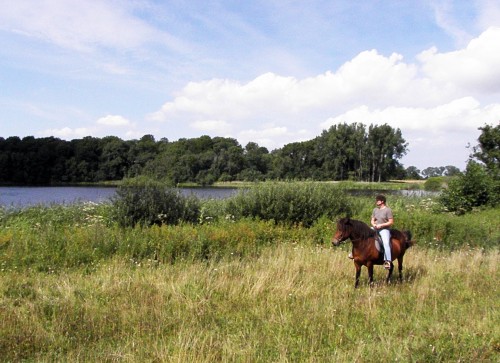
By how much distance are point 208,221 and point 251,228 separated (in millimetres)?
3327

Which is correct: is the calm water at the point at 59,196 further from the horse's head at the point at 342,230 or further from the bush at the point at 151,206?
the horse's head at the point at 342,230

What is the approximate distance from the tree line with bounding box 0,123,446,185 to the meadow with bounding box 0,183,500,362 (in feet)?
269

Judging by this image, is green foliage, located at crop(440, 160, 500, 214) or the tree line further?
the tree line

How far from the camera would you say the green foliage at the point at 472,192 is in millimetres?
21250

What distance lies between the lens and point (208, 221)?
1556 centimetres

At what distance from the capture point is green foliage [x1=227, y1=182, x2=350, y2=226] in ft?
51.8

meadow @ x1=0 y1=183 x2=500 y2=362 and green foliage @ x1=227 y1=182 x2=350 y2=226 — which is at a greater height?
green foliage @ x1=227 y1=182 x2=350 y2=226

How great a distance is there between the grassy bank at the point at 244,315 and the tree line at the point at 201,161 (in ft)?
277

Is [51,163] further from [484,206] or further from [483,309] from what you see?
[483,309]

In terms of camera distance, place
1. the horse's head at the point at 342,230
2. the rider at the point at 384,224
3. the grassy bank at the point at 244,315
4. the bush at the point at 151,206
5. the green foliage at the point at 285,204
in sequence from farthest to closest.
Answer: the green foliage at the point at 285,204
the bush at the point at 151,206
the rider at the point at 384,224
the horse's head at the point at 342,230
the grassy bank at the point at 244,315

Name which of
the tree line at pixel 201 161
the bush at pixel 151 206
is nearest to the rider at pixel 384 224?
the bush at pixel 151 206

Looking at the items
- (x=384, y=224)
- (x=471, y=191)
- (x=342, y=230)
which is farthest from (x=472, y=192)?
(x=342, y=230)

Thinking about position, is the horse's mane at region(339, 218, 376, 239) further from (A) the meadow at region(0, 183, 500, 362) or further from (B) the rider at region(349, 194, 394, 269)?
(A) the meadow at region(0, 183, 500, 362)

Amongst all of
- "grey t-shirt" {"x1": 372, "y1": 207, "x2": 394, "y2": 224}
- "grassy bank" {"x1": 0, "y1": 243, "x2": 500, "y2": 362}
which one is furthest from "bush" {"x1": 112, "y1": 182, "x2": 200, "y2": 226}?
"grey t-shirt" {"x1": 372, "y1": 207, "x2": 394, "y2": 224}
